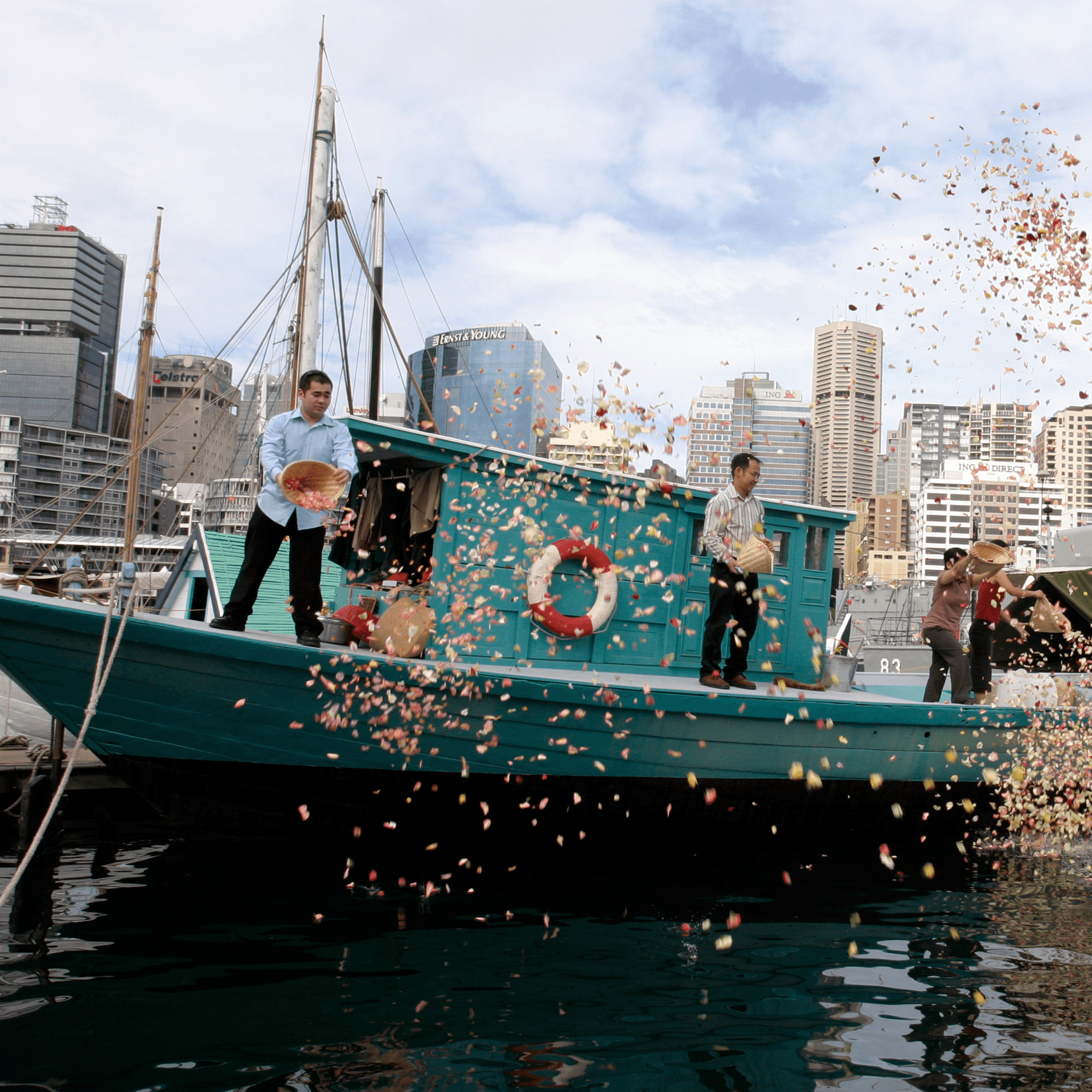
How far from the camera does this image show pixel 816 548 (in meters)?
8.09

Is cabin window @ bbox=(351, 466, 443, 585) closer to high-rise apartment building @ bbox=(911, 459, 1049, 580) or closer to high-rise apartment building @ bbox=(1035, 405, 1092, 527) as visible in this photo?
high-rise apartment building @ bbox=(1035, 405, 1092, 527)

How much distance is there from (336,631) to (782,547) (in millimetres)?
4146

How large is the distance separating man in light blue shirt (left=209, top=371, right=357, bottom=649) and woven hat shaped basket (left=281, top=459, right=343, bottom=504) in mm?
45

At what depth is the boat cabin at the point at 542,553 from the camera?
679cm

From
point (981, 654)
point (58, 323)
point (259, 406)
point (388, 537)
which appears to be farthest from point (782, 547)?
point (58, 323)

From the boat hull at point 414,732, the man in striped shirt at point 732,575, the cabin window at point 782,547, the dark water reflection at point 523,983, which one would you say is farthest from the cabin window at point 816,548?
the dark water reflection at point 523,983

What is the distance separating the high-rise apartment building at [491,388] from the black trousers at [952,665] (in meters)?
3.67

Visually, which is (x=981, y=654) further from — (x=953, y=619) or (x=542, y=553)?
(x=542, y=553)

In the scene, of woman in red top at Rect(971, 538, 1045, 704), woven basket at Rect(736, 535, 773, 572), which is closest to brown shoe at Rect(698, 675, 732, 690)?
woven basket at Rect(736, 535, 773, 572)

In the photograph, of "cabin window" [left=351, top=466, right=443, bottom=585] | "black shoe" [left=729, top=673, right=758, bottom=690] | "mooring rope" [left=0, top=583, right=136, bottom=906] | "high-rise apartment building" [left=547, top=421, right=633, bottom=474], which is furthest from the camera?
"cabin window" [left=351, top=466, right=443, bottom=585]

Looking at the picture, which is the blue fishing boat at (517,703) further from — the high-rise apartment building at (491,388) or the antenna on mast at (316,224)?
the antenna on mast at (316,224)

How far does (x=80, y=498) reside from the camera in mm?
125562

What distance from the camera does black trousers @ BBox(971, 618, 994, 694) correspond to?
8.12 metres

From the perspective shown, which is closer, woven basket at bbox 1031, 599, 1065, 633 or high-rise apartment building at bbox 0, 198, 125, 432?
woven basket at bbox 1031, 599, 1065, 633
